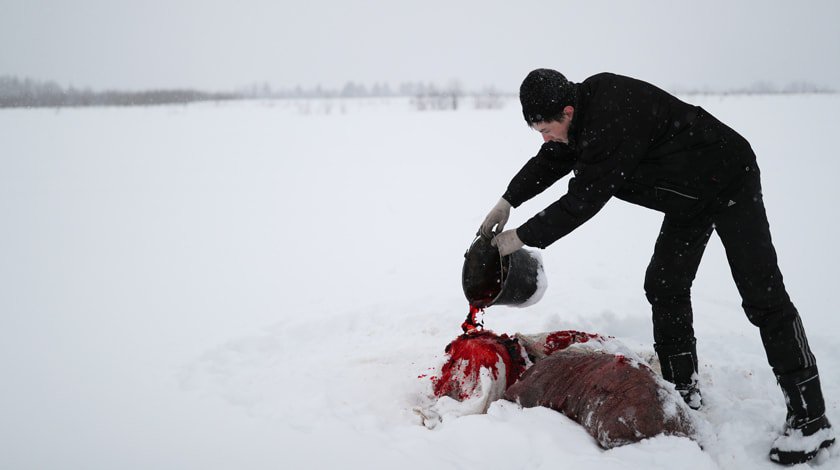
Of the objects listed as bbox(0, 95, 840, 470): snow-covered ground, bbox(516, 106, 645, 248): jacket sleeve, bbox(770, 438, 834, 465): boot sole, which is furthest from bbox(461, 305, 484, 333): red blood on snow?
bbox(770, 438, 834, 465): boot sole

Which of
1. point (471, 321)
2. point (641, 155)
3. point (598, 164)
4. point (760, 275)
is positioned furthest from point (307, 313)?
point (760, 275)

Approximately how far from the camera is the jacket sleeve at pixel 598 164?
7.14 feet

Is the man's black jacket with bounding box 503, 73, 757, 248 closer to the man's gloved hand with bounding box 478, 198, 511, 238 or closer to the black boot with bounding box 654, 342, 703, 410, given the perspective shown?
the man's gloved hand with bounding box 478, 198, 511, 238

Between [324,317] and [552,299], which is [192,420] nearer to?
[324,317]

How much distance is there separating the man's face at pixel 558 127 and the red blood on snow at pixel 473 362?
1.20 m

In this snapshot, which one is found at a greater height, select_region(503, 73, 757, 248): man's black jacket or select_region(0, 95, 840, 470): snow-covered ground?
select_region(503, 73, 757, 248): man's black jacket

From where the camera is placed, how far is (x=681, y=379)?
2779 millimetres

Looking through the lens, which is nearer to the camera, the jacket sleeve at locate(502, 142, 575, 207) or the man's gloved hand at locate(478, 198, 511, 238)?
the jacket sleeve at locate(502, 142, 575, 207)

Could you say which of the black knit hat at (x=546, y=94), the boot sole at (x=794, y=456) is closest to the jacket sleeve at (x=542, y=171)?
the black knit hat at (x=546, y=94)

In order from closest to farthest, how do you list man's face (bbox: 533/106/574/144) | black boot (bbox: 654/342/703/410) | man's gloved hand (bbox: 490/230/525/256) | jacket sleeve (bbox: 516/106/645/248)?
jacket sleeve (bbox: 516/106/645/248) < man's face (bbox: 533/106/574/144) < man's gloved hand (bbox: 490/230/525/256) < black boot (bbox: 654/342/703/410)

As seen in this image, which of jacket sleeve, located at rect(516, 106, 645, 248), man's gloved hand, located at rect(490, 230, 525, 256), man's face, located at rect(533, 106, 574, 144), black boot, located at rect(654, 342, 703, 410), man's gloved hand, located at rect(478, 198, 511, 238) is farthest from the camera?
man's gloved hand, located at rect(478, 198, 511, 238)

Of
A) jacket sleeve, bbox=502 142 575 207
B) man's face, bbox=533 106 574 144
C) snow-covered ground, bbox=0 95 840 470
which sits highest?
man's face, bbox=533 106 574 144

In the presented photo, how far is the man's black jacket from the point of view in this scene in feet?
7.22

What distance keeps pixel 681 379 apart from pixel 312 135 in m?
13.2
